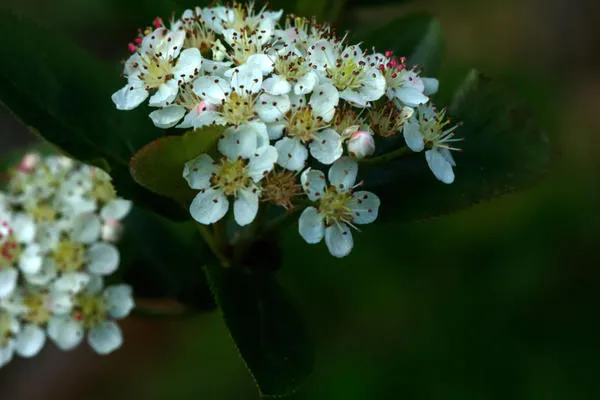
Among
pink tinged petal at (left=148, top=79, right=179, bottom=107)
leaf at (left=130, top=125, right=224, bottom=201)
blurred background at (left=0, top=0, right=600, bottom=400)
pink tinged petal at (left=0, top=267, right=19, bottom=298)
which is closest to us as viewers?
leaf at (left=130, top=125, right=224, bottom=201)

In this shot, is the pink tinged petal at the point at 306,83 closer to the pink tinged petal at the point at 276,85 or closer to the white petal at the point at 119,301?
the pink tinged petal at the point at 276,85

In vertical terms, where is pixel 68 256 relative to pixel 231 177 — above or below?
below

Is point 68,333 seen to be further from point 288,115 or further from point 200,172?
point 288,115

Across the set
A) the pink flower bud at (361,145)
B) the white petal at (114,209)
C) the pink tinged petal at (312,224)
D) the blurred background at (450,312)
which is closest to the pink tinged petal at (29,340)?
the white petal at (114,209)

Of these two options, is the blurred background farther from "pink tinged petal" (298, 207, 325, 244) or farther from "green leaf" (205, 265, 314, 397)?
"pink tinged petal" (298, 207, 325, 244)

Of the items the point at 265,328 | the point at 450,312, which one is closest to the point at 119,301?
the point at 265,328

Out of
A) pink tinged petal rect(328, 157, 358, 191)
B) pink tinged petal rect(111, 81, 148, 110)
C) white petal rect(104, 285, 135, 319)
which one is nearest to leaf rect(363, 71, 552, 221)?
pink tinged petal rect(328, 157, 358, 191)
